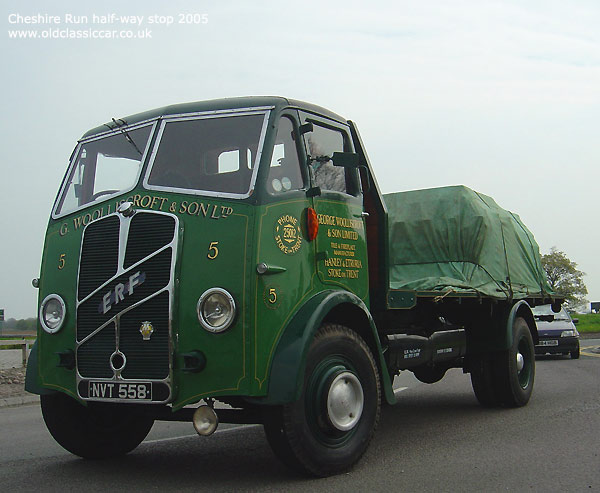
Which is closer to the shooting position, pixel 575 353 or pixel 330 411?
pixel 330 411

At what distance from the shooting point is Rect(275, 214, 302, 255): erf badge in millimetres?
5527

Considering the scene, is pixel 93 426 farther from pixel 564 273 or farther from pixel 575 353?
pixel 564 273

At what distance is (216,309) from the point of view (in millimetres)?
5277

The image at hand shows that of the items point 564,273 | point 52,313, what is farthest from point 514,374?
point 564,273

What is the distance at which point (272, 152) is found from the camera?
5691 mm

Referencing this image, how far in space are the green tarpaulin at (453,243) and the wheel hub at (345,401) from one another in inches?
139

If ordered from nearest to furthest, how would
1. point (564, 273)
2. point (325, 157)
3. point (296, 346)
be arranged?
point (296, 346) < point (325, 157) < point (564, 273)

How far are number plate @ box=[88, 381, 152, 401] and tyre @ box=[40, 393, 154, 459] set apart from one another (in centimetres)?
18

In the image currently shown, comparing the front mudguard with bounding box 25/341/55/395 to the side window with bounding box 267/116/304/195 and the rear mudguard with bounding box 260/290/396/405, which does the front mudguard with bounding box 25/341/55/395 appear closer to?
the rear mudguard with bounding box 260/290/396/405

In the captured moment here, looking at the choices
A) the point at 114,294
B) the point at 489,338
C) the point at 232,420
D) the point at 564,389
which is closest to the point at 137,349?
the point at 114,294

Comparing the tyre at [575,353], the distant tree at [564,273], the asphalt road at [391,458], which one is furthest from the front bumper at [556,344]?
the distant tree at [564,273]

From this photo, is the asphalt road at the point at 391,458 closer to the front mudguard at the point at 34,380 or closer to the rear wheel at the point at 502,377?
the rear wheel at the point at 502,377

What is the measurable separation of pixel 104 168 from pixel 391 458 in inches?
133

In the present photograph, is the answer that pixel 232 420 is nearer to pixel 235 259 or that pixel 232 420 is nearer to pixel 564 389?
pixel 235 259
